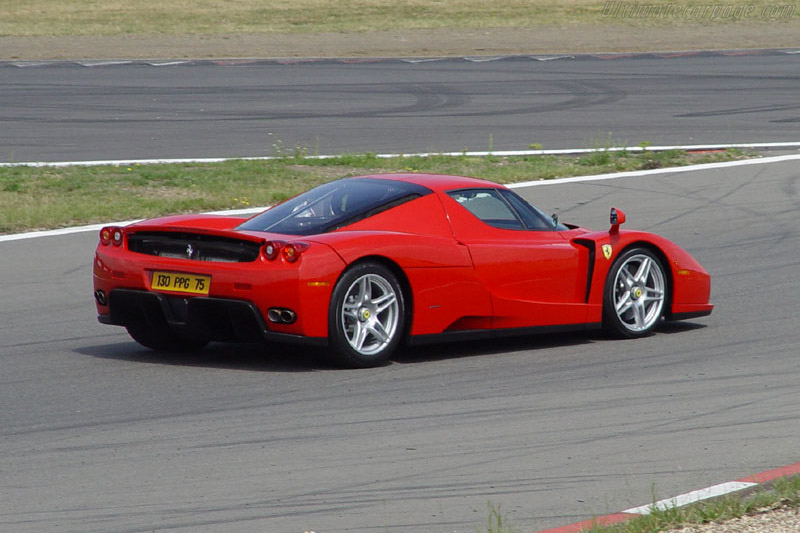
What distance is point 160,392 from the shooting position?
717cm

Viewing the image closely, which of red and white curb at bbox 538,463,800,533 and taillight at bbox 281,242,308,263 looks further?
taillight at bbox 281,242,308,263

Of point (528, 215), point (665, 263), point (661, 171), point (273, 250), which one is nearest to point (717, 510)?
point (273, 250)

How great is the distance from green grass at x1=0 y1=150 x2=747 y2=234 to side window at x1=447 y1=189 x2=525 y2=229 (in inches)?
234

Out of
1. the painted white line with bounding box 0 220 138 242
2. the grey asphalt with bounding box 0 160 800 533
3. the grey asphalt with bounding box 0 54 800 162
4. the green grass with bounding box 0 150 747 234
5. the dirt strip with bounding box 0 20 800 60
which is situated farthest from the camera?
the dirt strip with bounding box 0 20 800 60

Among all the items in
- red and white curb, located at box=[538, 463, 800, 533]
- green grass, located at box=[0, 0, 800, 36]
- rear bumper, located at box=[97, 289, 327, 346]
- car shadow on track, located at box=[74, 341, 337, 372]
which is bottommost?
red and white curb, located at box=[538, 463, 800, 533]

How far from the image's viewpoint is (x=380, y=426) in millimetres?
6410

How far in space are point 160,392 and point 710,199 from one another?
363 inches

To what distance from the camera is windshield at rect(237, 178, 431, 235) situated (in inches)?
315

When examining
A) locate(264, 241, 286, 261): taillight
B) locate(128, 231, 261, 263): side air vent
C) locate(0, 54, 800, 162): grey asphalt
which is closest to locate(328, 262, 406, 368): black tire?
locate(264, 241, 286, 261): taillight

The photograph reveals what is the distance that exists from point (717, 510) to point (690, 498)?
1.30 feet

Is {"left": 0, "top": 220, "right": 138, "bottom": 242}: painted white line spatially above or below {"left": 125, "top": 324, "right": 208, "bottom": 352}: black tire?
above

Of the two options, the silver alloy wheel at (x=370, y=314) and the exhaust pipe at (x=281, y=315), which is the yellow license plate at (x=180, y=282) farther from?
the silver alloy wheel at (x=370, y=314)

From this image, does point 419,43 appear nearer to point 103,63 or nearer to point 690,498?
point 103,63

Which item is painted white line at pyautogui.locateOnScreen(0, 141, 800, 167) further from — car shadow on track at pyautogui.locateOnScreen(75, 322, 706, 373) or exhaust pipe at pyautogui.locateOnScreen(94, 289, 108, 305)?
exhaust pipe at pyautogui.locateOnScreen(94, 289, 108, 305)
